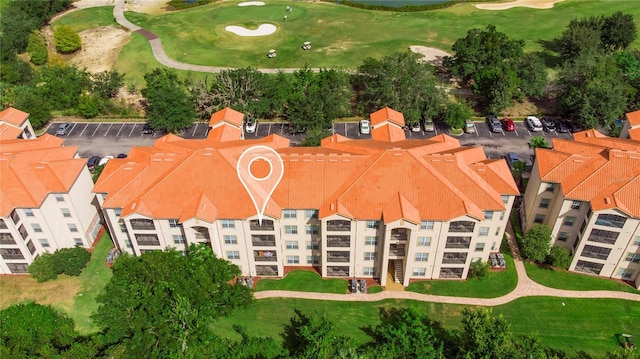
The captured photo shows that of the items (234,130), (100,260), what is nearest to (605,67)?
(234,130)

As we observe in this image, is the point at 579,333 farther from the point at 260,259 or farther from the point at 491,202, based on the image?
the point at 260,259

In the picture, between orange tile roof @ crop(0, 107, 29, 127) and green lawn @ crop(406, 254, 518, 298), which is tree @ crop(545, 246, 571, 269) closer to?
green lawn @ crop(406, 254, 518, 298)

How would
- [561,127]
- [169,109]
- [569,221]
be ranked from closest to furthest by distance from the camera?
[569,221] < [169,109] < [561,127]

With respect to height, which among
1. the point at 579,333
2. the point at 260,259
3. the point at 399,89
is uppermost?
the point at 399,89

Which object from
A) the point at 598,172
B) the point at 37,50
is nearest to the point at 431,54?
the point at 598,172

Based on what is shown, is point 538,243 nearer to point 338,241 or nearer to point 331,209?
point 338,241

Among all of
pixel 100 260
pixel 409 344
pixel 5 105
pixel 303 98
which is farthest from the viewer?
pixel 5 105

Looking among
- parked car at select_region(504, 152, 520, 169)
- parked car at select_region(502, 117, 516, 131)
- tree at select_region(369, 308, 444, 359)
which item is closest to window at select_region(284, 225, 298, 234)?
tree at select_region(369, 308, 444, 359)
